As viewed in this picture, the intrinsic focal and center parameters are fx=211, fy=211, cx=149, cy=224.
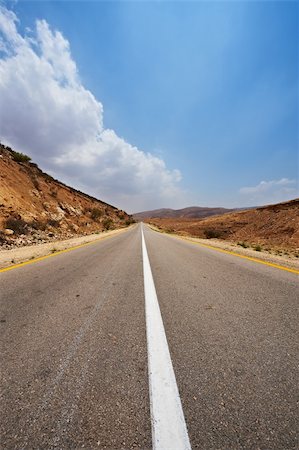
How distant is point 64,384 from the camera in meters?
1.66

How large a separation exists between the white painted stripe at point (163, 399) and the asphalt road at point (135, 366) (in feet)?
0.16

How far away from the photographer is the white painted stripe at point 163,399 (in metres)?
1.22

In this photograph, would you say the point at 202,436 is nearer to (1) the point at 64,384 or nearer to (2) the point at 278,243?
(1) the point at 64,384

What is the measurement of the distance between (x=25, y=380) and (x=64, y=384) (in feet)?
1.12

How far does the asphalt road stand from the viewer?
1.28 meters

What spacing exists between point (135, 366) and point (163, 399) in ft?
1.45

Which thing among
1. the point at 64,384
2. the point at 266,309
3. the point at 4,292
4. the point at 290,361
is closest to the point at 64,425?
the point at 64,384

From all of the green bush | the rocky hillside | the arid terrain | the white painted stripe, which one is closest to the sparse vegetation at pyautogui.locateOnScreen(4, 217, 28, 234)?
the rocky hillside

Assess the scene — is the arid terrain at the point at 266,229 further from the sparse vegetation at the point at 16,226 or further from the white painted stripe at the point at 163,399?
the white painted stripe at the point at 163,399

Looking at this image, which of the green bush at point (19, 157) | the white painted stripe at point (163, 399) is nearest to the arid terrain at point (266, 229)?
the white painted stripe at point (163, 399)

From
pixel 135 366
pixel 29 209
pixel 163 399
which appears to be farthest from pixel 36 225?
pixel 163 399

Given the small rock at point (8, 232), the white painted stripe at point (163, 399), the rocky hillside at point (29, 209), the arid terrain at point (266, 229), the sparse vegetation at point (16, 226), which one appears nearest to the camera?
the white painted stripe at point (163, 399)

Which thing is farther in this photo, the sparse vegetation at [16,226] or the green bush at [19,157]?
the green bush at [19,157]

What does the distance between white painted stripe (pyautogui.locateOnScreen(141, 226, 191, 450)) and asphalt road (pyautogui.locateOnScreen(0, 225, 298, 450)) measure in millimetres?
47
